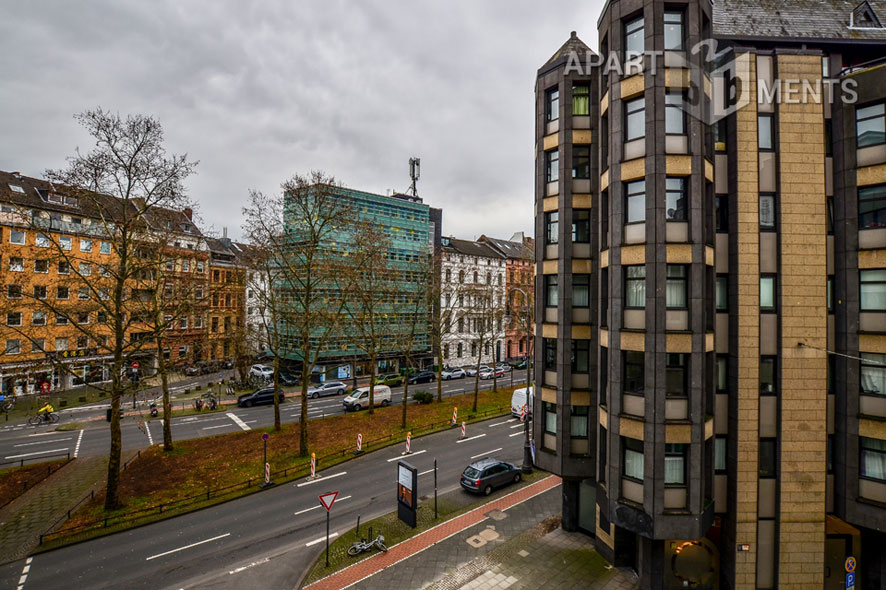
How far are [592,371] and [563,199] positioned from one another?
6.82 m

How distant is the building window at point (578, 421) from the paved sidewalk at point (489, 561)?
14.7ft

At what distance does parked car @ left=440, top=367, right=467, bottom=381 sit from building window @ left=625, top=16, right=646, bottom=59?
44.2 meters

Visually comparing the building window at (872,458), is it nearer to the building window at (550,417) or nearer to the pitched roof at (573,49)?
the building window at (550,417)

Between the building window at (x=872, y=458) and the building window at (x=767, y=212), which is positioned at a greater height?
the building window at (x=767, y=212)

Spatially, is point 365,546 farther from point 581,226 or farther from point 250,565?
point 581,226

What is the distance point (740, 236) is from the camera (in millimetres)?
13438

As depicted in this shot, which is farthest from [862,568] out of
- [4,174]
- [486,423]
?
[4,174]

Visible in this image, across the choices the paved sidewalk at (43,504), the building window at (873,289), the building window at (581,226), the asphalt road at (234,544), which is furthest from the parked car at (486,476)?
the paved sidewalk at (43,504)

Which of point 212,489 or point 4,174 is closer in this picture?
point 212,489

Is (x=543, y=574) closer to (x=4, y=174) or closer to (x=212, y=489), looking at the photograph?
(x=212, y=489)

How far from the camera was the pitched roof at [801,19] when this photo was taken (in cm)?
1454

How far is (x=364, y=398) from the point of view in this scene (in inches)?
1452

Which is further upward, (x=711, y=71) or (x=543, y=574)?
(x=711, y=71)

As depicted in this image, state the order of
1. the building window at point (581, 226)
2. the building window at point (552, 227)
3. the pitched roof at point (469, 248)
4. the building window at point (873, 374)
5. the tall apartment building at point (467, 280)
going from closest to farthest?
the building window at point (873, 374) → the building window at point (581, 226) → the building window at point (552, 227) → the tall apartment building at point (467, 280) → the pitched roof at point (469, 248)
